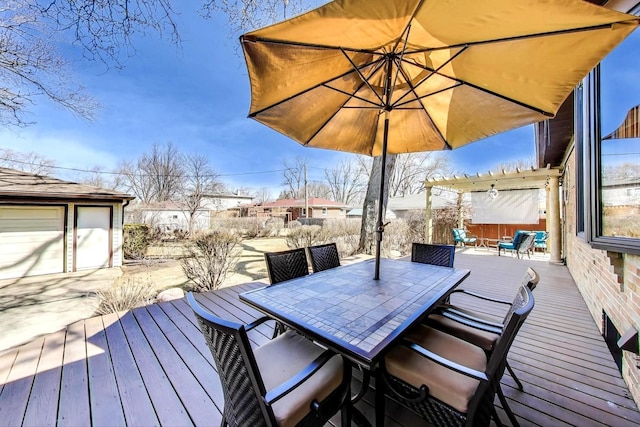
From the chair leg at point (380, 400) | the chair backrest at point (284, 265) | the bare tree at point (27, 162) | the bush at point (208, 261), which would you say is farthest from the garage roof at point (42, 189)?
the chair leg at point (380, 400)

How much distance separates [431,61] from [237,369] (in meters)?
2.68

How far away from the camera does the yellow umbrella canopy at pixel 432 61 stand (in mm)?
1395

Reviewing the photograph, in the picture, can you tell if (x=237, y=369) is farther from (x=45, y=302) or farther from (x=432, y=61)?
(x=45, y=302)

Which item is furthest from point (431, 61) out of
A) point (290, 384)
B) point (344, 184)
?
point (344, 184)

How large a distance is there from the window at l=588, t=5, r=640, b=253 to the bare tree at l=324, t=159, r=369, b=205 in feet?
91.1

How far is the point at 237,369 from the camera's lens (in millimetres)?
1080

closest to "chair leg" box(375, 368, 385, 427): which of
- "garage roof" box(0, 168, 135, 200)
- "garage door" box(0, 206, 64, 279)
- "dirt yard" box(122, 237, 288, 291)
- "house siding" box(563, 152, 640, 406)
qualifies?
"house siding" box(563, 152, 640, 406)

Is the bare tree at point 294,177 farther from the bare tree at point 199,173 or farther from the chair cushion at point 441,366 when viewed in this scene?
the chair cushion at point 441,366

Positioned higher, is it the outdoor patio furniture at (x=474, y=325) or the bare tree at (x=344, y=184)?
the bare tree at (x=344, y=184)

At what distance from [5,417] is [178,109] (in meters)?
17.0

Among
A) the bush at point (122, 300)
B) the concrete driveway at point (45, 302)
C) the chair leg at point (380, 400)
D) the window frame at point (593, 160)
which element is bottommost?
the concrete driveway at point (45, 302)

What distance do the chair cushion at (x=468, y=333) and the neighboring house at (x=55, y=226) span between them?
991 centimetres

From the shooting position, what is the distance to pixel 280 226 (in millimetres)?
16281

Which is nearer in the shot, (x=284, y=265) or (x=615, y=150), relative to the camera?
(x=615, y=150)
